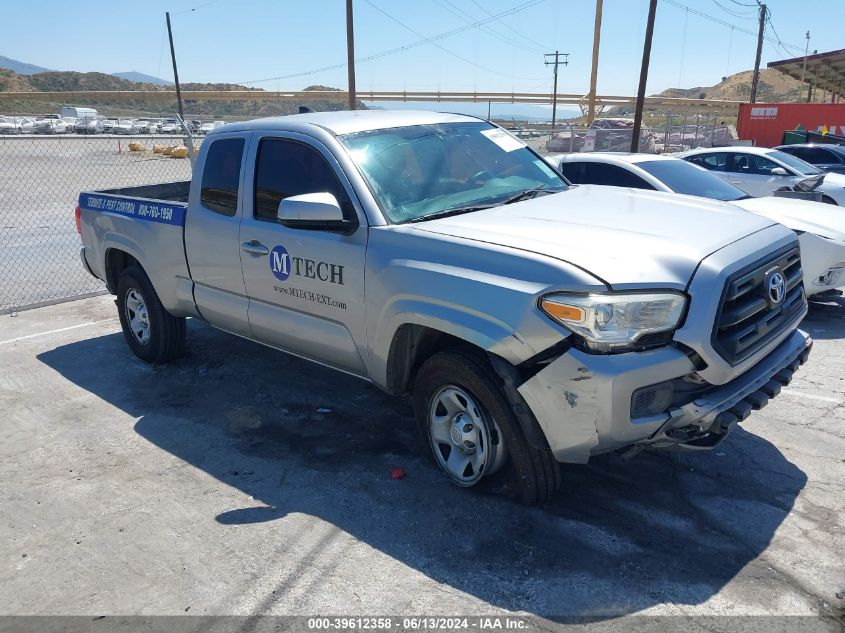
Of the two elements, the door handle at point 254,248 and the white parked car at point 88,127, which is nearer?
the door handle at point 254,248

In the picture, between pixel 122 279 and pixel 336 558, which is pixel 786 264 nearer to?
pixel 336 558

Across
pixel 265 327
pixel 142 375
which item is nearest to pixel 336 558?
pixel 265 327

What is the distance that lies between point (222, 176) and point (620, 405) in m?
3.40

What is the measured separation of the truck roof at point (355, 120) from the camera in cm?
449

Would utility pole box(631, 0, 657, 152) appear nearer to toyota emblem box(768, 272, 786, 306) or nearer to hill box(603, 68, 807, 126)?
toyota emblem box(768, 272, 786, 306)

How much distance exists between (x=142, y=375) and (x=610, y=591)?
4.49m

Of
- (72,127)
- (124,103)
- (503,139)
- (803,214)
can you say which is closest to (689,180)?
(803,214)

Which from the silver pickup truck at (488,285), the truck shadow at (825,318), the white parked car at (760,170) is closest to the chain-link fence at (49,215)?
the silver pickup truck at (488,285)

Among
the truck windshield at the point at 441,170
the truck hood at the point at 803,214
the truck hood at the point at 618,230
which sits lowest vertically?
the truck hood at the point at 803,214

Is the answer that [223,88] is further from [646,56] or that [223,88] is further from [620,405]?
[620,405]

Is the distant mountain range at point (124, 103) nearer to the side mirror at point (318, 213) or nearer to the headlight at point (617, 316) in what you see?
the side mirror at point (318, 213)

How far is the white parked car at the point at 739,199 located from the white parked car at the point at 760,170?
13.4 ft

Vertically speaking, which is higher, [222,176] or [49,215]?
[222,176]

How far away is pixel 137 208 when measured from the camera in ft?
19.2
